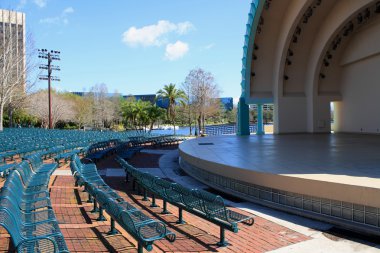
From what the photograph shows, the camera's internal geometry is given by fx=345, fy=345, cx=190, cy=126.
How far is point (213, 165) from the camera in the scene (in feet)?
32.5

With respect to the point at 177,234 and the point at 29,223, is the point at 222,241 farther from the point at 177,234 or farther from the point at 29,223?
the point at 29,223

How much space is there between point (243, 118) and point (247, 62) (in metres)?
4.26

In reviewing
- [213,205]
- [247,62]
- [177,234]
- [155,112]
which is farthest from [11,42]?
[213,205]

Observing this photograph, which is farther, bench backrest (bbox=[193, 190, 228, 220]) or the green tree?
the green tree

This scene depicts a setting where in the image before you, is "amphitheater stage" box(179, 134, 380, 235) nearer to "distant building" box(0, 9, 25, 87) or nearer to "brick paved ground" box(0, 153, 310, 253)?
"brick paved ground" box(0, 153, 310, 253)

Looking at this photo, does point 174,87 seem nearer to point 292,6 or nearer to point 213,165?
point 292,6

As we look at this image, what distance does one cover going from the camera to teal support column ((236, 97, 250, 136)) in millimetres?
25870

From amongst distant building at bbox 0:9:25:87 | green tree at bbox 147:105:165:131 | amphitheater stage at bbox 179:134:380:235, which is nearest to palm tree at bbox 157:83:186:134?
green tree at bbox 147:105:165:131

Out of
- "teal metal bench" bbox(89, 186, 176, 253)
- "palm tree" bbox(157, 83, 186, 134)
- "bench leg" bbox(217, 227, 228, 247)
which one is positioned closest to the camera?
"teal metal bench" bbox(89, 186, 176, 253)

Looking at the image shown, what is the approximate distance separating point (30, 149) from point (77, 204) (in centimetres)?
762

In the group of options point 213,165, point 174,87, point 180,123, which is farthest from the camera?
point 180,123

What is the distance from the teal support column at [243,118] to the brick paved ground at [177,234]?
19.1 metres

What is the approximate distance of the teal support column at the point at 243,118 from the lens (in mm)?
25870

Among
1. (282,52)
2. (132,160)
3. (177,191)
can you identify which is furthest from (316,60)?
(177,191)
